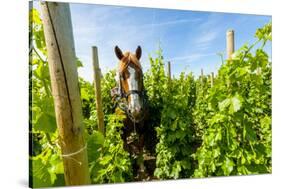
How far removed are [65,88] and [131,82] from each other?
1175 millimetres

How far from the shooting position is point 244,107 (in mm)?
3031

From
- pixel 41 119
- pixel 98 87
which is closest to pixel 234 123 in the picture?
pixel 98 87

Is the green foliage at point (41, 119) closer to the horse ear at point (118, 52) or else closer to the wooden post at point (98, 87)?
the wooden post at point (98, 87)

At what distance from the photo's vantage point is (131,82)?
2803 mm

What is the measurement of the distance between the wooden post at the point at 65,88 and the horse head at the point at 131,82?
3.41ft

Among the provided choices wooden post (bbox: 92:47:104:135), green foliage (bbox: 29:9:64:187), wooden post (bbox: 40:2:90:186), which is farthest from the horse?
wooden post (bbox: 40:2:90:186)

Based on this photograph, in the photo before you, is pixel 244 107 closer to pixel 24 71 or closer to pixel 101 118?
pixel 101 118

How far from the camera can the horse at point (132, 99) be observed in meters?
2.78

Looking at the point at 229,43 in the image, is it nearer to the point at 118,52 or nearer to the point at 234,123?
the point at 234,123

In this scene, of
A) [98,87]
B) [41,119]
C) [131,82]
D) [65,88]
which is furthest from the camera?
[131,82]

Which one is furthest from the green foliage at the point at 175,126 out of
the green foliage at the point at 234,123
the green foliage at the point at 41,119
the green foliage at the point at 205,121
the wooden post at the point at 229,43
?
the green foliage at the point at 41,119
